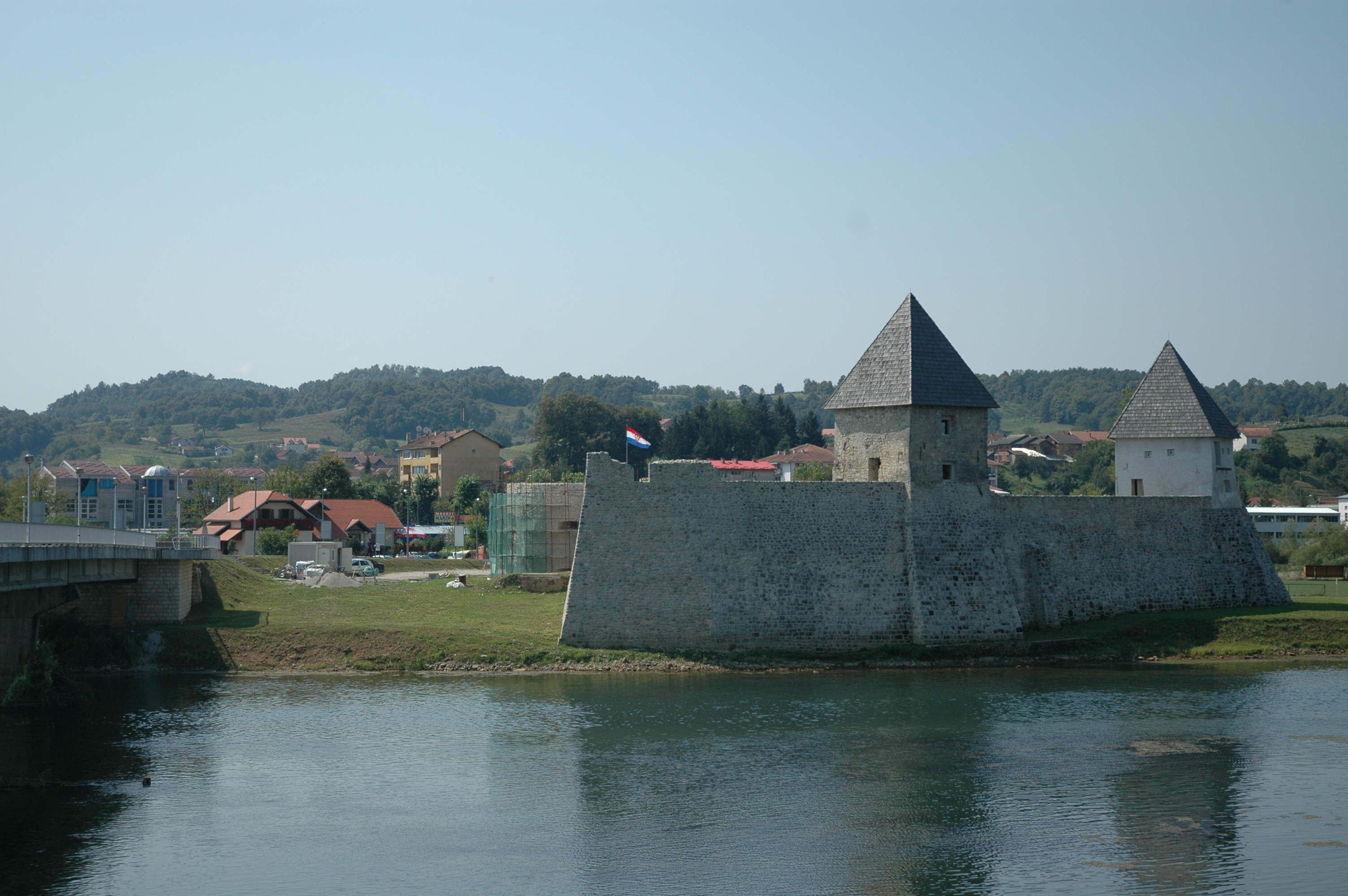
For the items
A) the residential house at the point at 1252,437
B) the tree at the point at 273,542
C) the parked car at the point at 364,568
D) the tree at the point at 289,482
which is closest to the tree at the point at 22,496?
the tree at the point at 273,542

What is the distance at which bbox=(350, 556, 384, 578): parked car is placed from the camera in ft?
159

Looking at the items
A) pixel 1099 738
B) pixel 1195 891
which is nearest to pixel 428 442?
pixel 1099 738

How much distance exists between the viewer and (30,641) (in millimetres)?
28922

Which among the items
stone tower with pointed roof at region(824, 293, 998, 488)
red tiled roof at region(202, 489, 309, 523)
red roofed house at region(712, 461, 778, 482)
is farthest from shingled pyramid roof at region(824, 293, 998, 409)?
red tiled roof at region(202, 489, 309, 523)

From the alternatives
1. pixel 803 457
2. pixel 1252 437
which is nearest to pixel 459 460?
pixel 803 457

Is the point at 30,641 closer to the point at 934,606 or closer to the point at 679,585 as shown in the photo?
the point at 679,585

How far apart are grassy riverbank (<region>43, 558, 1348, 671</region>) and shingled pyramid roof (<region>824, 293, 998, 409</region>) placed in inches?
270

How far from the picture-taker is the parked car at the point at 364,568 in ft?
159

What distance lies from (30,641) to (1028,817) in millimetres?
22801

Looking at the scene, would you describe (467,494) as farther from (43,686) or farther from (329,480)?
(43,686)

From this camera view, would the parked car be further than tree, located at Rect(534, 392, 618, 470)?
No

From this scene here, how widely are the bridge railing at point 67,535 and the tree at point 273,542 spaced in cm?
2729

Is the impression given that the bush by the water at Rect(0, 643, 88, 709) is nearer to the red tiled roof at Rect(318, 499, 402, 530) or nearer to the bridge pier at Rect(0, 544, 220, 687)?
the bridge pier at Rect(0, 544, 220, 687)

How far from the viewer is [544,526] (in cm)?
4459
